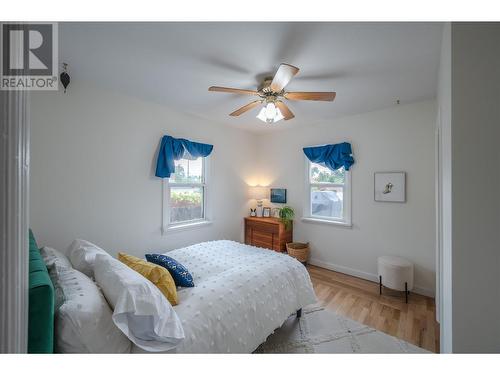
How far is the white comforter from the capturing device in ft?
4.27

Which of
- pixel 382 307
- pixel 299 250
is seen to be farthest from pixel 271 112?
pixel 382 307

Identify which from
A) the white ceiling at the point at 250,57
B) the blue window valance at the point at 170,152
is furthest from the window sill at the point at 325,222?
the blue window valance at the point at 170,152

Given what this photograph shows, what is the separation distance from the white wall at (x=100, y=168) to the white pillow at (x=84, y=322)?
1361 millimetres

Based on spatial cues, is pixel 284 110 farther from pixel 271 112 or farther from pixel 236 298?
pixel 236 298

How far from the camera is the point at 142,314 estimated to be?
104 cm

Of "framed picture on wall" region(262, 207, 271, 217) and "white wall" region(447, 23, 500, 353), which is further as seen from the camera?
"framed picture on wall" region(262, 207, 271, 217)

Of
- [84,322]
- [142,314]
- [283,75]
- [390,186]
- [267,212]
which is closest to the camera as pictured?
[84,322]

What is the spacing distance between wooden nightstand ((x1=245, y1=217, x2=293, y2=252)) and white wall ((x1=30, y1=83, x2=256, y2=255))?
1.00 m

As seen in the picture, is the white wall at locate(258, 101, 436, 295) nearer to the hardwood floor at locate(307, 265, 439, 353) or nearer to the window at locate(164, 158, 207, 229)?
the hardwood floor at locate(307, 265, 439, 353)

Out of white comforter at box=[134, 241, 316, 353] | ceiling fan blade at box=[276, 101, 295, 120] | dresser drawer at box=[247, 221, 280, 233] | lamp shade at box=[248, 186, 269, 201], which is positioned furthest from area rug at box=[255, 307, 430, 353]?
lamp shade at box=[248, 186, 269, 201]

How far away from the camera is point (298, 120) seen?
344cm

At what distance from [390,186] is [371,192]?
249 mm
